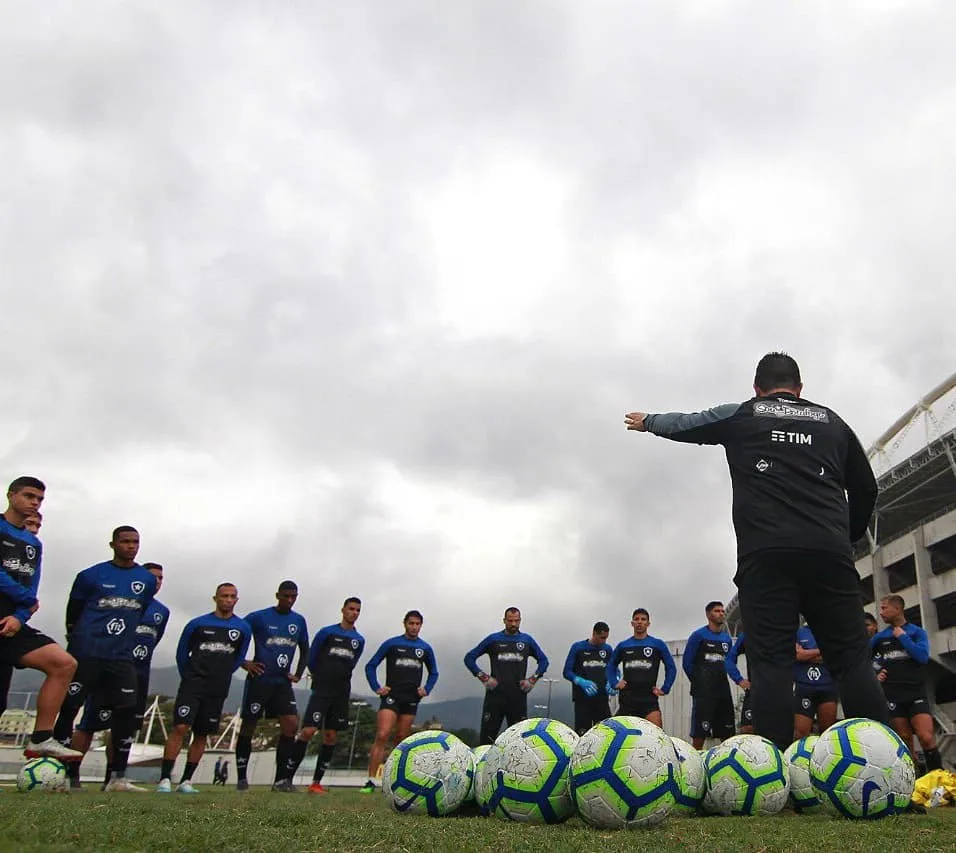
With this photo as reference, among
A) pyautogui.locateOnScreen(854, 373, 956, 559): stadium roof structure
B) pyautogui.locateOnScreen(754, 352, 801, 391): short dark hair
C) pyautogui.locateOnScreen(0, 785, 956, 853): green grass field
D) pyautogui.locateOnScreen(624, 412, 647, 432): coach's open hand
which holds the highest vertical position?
pyautogui.locateOnScreen(854, 373, 956, 559): stadium roof structure

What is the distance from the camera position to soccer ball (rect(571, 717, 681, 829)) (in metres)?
3.49

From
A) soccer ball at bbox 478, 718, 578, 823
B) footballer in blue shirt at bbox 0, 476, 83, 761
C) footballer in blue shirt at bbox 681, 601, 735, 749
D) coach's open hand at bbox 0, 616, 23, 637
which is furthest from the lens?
footballer in blue shirt at bbox 681, 601, 735, 749

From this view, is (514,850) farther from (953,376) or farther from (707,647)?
(953,376)

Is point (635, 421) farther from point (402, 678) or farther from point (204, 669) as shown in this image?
point (402, 678)

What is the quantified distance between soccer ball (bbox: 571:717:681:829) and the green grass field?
0.12 m

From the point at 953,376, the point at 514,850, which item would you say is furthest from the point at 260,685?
the point at 953,376

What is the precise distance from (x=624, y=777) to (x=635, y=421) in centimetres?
239

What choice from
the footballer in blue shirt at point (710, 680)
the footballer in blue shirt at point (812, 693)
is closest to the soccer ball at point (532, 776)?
the footballer in blue shirt at point (812, 693)

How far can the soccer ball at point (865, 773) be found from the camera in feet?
13.1

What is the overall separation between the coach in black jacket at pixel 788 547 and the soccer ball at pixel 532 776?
1.32 m

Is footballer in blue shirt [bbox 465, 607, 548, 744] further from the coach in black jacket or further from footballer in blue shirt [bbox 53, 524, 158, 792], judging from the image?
the coach in black jacket

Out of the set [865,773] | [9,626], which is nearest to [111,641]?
[9,626]

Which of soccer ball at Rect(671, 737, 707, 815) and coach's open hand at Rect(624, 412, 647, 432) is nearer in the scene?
soccer ball at Rect(671, 737, 707, 815)

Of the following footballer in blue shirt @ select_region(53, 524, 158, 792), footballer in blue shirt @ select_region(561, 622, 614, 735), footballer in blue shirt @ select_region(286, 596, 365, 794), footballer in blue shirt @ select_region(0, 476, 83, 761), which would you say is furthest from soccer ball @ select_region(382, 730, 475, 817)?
footballer in blue shirt @ select_region(561, 622, 614, 735)
